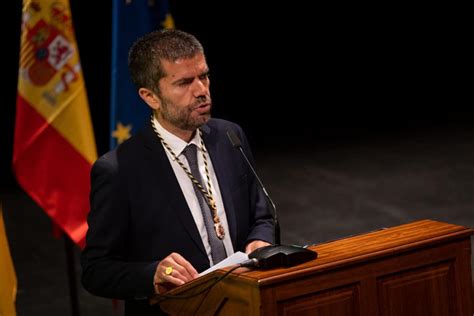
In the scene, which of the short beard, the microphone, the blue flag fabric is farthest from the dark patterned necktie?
the blue flag fabric

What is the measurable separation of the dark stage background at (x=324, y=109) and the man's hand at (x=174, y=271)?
112 inches

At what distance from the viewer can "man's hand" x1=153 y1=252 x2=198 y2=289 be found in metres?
2.58

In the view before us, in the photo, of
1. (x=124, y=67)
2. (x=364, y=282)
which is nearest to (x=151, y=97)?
(x=364, y=282)

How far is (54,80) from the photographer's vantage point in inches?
174

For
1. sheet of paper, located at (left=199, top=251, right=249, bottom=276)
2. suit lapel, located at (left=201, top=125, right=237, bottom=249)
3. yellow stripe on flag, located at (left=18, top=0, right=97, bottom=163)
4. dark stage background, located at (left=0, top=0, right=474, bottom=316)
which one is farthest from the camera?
dark stage background, located at (left=0, top=0, right=474, bottom=316)

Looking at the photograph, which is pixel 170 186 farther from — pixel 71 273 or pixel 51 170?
pixel 71 273

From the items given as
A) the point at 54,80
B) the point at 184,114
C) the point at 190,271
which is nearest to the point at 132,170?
the point at 184,114

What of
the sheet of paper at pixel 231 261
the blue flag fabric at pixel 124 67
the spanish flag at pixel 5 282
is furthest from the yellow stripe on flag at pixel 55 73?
the sheet of paper at pixel 231 261

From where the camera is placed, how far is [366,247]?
8.21 ft

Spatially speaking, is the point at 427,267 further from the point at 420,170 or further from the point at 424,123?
the point at 424,123

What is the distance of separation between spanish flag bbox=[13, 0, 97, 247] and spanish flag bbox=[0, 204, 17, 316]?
0.48 m

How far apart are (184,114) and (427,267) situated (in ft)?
2.53

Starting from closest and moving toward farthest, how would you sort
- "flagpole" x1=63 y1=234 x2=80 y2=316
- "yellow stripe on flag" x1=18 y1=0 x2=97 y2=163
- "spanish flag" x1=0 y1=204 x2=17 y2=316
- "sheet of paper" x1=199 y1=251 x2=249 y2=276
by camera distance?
1. "sheet of paper" x1=199 y1=251 x2=249 y2=276
2. "spanish flag" x1=0 y1=204 x2=17 y2=316
3. "yellow stripe on flag" x1=18 y1=0 x2=97 y2=163
4. "flagpole" x1=63 y1=234 x2=80 y2=316

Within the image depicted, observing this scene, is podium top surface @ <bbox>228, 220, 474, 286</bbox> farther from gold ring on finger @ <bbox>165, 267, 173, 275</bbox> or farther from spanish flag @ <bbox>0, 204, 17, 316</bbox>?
spanish flag @ <bbox>0, 204, 17, 316</bbox>
